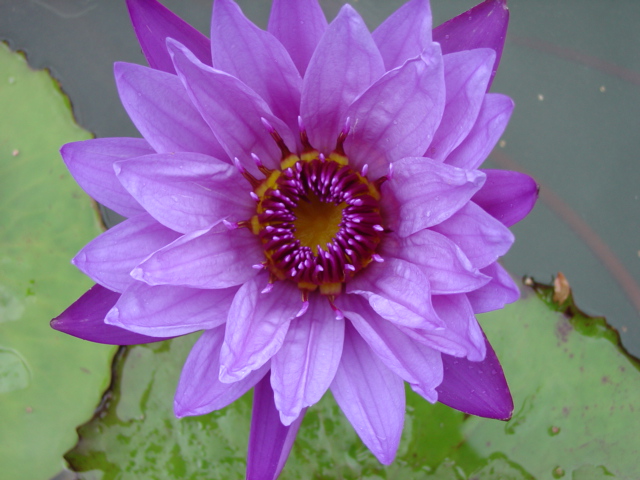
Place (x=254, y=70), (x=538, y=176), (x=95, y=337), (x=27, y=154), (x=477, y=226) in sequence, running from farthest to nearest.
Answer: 1. (x=538, y=176)
2. (x=27, y=154)
3. (x=95, y=337)
4. (x=254, y=70)
5. (x=477, y=226)

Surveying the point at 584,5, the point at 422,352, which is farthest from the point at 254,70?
the point at 584,5

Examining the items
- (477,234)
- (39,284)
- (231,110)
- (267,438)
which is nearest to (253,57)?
(231,110)

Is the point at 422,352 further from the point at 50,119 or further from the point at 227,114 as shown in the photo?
the point at 50,119

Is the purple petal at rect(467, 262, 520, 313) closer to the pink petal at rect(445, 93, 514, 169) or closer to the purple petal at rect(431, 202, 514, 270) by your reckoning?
the purple petal at rect(431, 202, 514, 270)

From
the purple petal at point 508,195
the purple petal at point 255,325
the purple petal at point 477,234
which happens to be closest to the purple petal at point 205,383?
the purple petal at point 255,325

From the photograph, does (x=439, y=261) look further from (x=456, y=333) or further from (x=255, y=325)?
(x=255, y=325)

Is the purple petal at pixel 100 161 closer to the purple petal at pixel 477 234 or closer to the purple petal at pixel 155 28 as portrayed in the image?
the purple petal at pixel 155 28
